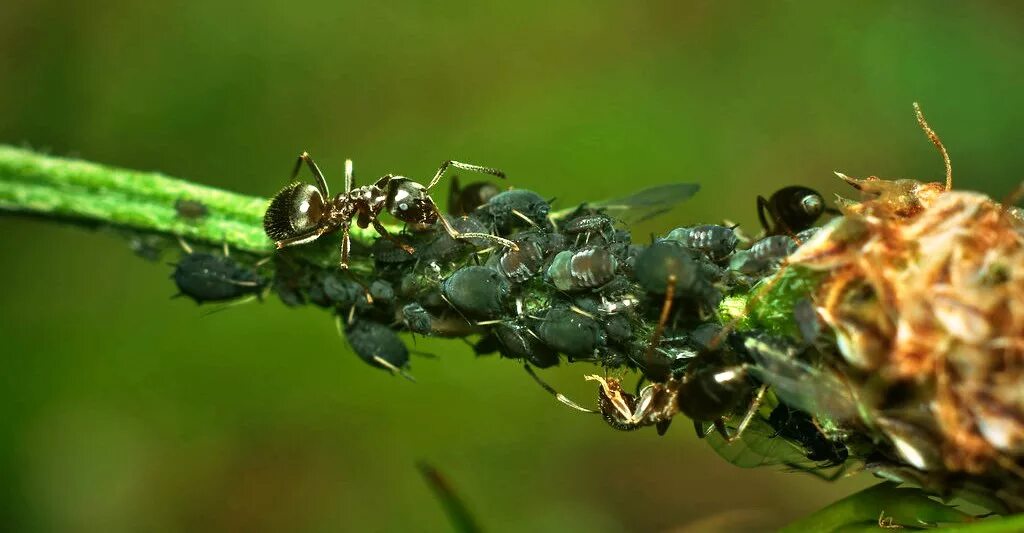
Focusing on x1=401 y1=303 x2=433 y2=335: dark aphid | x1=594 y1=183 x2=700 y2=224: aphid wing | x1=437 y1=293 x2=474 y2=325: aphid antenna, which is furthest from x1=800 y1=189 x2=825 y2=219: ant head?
x1=401 y1=303 x2=433 y2=335: dark aphid

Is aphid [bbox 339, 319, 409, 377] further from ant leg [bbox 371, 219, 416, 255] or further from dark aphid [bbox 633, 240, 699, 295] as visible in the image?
dark aphid [bbox 633, 240, 699, 295]

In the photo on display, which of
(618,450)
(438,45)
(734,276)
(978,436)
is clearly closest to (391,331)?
(734,276)

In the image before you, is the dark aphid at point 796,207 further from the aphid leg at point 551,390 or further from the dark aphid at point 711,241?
the aphid leg at point 551,390

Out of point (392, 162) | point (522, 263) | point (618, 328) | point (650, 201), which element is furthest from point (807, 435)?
point (392, 162)

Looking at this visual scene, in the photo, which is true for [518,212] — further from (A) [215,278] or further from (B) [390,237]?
(A) [215,278]

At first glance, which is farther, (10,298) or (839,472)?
(10,298)

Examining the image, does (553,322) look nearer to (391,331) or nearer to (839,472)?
(391,331)
